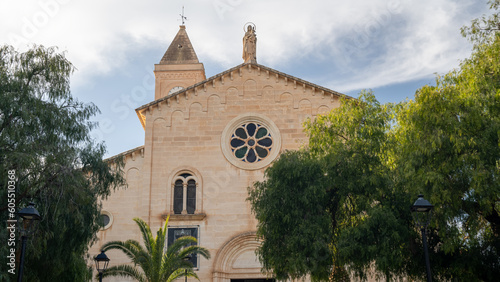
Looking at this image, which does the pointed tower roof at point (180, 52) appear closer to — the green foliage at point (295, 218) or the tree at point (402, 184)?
the tree at point (402, 184)

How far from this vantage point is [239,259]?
24.8 metres

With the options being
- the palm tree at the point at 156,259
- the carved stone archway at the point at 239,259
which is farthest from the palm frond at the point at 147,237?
the carved stone archway at the point at 239,259

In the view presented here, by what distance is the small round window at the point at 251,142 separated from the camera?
26.1 metres

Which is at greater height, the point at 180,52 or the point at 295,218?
the point at 180,52

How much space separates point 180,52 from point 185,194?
73.9 feet

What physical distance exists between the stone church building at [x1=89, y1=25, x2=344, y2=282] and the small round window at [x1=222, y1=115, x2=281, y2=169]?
48mm

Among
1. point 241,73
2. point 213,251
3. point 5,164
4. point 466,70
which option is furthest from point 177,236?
point 466,70

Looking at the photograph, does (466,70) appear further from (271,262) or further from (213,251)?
(213,251)

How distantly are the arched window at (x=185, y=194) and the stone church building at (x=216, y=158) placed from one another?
0.05 m

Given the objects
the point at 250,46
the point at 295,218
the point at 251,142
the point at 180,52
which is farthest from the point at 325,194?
the point at 180,52

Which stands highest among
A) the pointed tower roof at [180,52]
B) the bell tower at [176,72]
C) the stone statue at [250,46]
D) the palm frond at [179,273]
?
the pointed tower roof at [180,52]

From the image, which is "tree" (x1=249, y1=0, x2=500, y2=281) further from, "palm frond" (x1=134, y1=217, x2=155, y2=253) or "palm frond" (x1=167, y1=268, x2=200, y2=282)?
"palm frond" (x1=134, y1=217, x2=155, y2=253)

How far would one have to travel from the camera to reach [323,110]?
26.8 metres

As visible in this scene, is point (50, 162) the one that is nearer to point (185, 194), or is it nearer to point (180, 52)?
point (185, 194)
